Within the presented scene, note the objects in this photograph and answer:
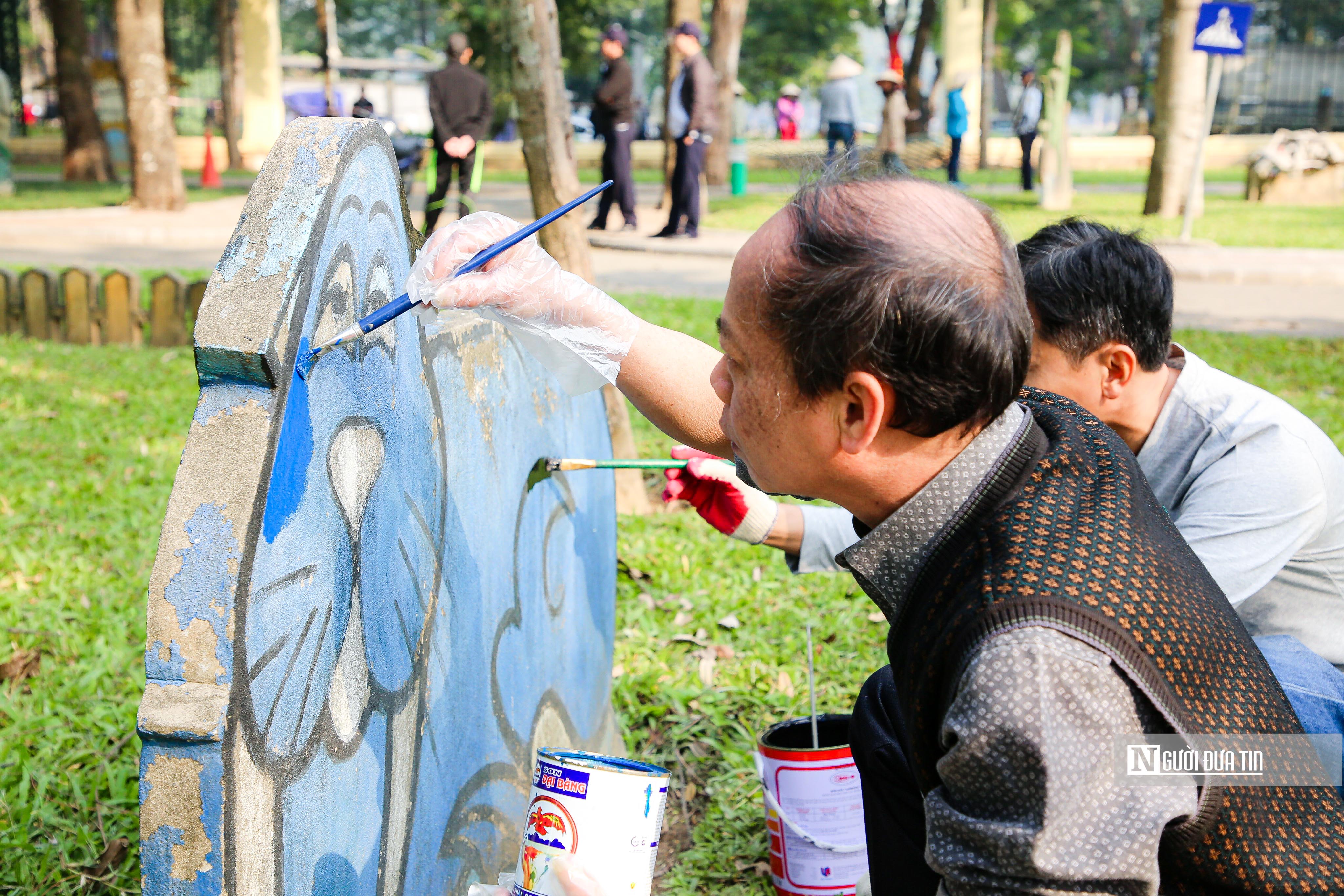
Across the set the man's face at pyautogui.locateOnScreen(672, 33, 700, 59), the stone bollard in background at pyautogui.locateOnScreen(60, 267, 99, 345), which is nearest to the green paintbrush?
the stone bollard in background at pyautogui.locateOnScreen(60, 267, 99, 345)

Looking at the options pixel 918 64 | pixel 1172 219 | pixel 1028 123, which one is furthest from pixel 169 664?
pixel 918 64

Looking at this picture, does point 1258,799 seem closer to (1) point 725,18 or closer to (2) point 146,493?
(2) point 146,493

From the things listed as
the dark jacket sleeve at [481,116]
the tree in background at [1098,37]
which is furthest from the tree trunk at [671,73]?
the tree in background at [1098,37]

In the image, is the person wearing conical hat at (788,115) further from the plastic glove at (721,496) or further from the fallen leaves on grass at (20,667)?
the plastic glove at (721,496)

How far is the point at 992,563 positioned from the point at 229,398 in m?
0.79

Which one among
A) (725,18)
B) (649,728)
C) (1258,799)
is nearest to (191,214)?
(725,18)

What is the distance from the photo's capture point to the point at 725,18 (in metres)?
14.0

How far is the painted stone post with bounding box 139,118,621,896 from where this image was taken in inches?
44.2

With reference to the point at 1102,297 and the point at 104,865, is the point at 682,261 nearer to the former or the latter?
the point at 1102,297

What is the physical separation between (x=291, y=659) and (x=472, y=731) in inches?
24.4

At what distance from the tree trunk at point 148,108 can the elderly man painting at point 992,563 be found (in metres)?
11.6

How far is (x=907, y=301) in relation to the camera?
3.93ft

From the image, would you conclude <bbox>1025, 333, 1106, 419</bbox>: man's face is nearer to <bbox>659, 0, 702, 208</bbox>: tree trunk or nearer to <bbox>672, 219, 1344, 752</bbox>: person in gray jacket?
<bbox>672, 219, 1344, 752</bbox>: person in gray jacket

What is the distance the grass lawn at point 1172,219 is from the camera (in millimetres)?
11359
